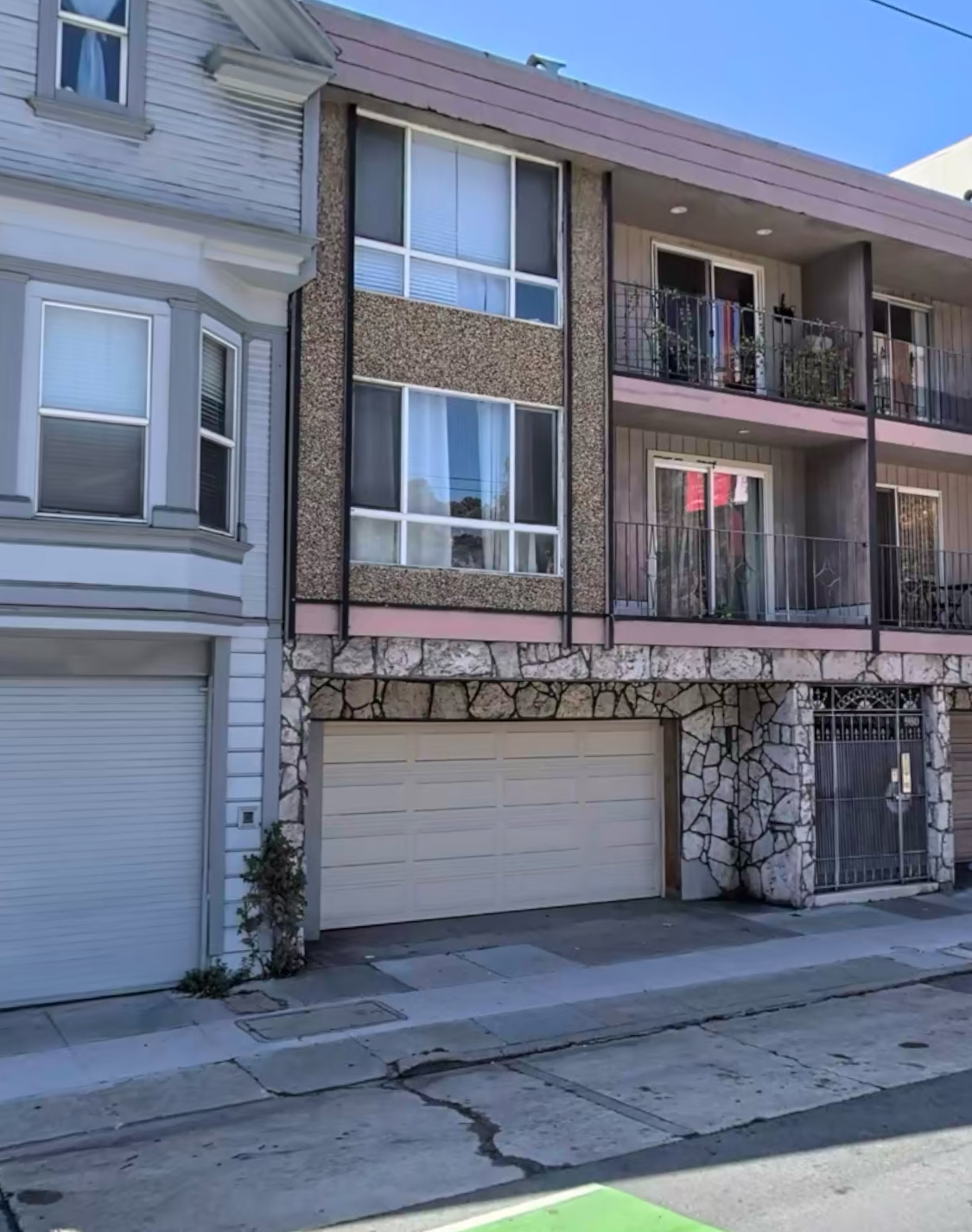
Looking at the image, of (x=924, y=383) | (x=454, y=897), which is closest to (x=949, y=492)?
(x=924, y=383)

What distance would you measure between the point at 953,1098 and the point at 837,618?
802 cm

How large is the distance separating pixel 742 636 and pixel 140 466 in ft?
23.0

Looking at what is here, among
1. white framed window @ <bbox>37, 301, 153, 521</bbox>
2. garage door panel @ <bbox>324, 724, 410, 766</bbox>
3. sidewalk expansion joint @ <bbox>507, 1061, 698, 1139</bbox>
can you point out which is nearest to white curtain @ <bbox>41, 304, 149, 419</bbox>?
white framed window @ <bbox>37, 301, 153, 521</bbox>

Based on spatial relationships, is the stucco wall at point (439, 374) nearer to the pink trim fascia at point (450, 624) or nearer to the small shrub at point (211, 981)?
the pink trim fascia at point (450, 624)

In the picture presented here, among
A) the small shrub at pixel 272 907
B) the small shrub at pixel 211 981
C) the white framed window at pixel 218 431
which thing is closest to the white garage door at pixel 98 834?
the small shrub at pixel 211 981

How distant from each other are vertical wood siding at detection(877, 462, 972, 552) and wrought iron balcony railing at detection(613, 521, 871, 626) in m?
2.13

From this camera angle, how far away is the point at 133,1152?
20.5ft

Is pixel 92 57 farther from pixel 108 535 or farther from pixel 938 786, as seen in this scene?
pixel 938 786

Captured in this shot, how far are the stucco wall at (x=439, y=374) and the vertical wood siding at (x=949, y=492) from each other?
581 cm

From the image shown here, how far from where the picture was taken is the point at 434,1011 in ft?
29.5

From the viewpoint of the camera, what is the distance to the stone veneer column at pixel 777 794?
43.4 ft

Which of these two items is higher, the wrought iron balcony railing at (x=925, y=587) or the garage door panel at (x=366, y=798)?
the wrought iron balcony railing at (x=925, y=587)

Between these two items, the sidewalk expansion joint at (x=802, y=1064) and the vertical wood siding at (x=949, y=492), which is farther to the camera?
the vertical wood siding at (x=949, y=492)

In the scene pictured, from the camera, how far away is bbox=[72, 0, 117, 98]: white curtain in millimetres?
9523
